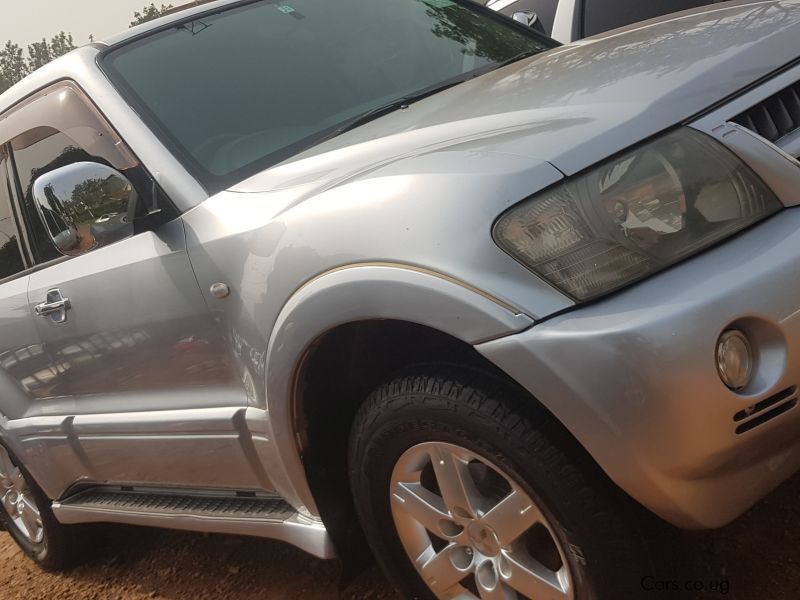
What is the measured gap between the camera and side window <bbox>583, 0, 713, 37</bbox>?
4941 mm

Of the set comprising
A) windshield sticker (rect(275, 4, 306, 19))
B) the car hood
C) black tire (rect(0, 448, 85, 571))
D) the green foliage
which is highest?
the green foliage

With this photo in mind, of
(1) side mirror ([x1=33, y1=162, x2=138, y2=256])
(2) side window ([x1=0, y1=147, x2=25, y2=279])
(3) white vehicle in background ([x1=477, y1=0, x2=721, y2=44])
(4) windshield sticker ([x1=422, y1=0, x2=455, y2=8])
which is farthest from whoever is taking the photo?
(3) white vehicle in background ([x1=477, y1=0, x2=721, y2=44])

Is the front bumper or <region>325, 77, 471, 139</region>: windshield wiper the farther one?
<region>325, 77, 471, 139</region>: windshield wiper

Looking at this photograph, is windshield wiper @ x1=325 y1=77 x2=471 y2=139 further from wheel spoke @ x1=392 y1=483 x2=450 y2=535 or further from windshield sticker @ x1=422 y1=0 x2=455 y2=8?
wheel spoke @ x1=392 y1=483 x2=450 y2=535

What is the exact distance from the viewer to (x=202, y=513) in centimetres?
299

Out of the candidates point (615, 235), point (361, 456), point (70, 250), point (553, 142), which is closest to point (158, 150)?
point (70, 250)

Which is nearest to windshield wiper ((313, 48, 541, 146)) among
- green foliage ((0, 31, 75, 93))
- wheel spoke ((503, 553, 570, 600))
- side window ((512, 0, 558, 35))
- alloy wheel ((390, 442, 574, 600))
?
alloy wheel ((390, 442, 574, 600))

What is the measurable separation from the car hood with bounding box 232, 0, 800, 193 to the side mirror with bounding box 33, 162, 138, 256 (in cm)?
38

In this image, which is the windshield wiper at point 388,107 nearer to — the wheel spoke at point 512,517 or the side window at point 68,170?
the side window at point 68,170

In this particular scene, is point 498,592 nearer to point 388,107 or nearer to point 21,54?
point 388,107

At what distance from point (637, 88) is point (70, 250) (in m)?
1.72

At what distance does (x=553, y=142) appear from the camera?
2.03 m

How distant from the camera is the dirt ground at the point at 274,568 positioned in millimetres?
2465

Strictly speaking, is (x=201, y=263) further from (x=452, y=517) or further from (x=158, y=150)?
(x=452, y=517)
